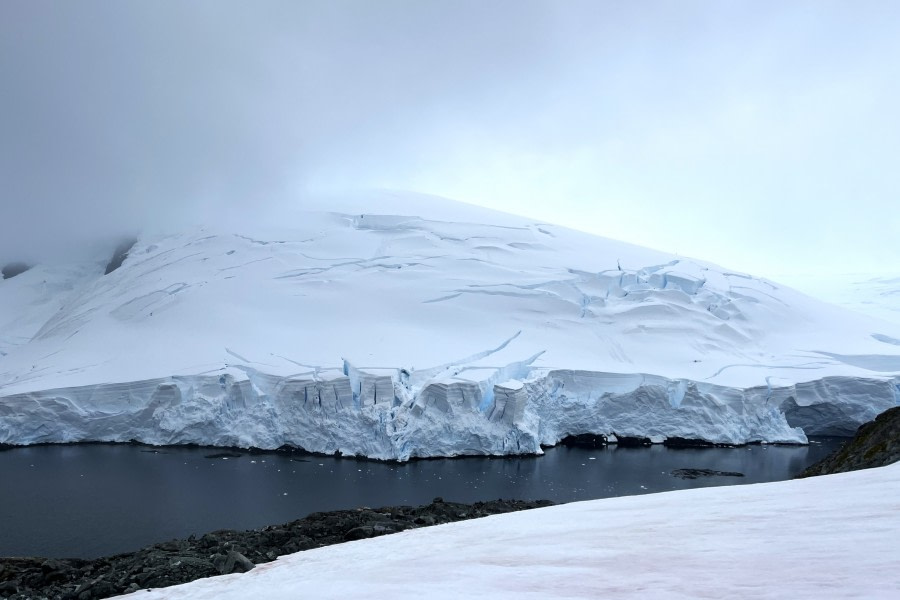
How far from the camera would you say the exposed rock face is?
7440 mm

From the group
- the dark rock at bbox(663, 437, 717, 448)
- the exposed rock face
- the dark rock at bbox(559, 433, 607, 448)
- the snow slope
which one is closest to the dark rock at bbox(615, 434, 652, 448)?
the dark rock at bbox(559, 433, 607, 448)

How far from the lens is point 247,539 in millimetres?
8055

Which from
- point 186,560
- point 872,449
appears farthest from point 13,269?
point 872,449

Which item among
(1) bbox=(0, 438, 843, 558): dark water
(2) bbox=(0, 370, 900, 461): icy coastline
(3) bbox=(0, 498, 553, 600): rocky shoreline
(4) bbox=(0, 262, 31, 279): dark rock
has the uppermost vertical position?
(4) bbox=(0, 262, 31, 279): dark rock

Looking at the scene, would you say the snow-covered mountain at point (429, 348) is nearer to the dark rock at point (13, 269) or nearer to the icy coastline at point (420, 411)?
the icy coastline at point (420, 411)

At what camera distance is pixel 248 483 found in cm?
1512

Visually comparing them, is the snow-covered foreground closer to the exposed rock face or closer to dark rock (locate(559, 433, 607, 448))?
the exposed rock face

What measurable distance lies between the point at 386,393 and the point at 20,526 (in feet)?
30.2

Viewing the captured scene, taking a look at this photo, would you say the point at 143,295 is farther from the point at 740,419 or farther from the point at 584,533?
the point at 584,533

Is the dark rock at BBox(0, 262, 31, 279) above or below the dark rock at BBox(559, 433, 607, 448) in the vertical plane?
above

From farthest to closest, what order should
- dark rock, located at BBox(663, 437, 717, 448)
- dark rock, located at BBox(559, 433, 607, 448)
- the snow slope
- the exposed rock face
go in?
the snow slope, dark rock, located at BBox(559, 433, 607, 448), dark rock, located at BBox(663, 437, 717, 448), the exposed rock face

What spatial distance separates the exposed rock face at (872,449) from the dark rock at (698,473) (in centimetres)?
529

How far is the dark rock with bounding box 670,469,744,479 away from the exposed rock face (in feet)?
17.4

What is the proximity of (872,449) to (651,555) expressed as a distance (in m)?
6.56
